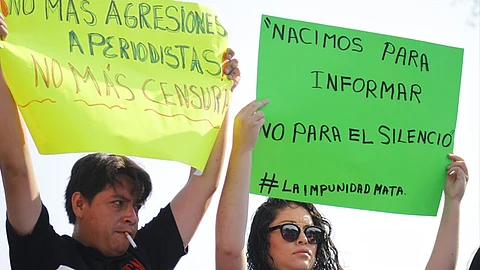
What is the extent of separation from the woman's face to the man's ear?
0.88 metres

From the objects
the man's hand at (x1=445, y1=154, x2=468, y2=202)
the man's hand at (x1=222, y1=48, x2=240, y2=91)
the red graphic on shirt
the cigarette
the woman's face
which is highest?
the man's hand at (x1=222, y1=48, x2=240, y2=91)

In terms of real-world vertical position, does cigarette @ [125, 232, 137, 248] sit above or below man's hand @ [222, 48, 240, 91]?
below

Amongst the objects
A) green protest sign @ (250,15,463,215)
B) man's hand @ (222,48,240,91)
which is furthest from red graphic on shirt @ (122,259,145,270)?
man's hand @ (222,48,240,91)

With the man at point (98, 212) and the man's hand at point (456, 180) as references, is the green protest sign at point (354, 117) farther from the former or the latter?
the man at point (98, 212)

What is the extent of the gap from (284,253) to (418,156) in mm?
849

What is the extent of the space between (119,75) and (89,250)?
738 millimetres

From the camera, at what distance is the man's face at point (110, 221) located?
4.00 meters

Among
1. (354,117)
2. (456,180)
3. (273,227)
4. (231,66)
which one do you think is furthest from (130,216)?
(456,180)

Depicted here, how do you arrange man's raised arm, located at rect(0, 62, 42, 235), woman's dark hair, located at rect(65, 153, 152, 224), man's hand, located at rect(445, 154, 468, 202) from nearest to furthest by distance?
man's raised arm, located at rect(0, 62, 42, 235) → woman's dark hair, located at rect(65, 153, 152, 224) → man's hand, located at rect(445, 154, 468, 202)

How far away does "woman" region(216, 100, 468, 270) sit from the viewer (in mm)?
4137

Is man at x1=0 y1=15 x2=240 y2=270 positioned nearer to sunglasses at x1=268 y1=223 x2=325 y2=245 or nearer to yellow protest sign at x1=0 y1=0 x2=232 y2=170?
yellow protest sign at x1=0 y1=0 x2=232 y2=170

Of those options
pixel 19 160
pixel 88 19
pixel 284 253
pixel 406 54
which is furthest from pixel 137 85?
pixel 406 54

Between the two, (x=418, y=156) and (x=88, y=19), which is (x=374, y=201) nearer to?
(x=418, y=156)

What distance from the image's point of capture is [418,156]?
4.64 m
